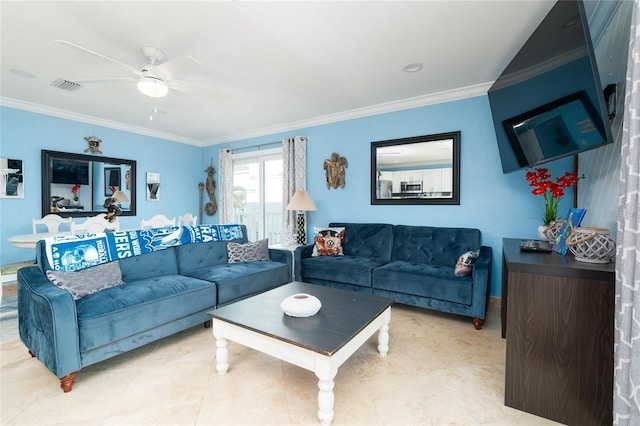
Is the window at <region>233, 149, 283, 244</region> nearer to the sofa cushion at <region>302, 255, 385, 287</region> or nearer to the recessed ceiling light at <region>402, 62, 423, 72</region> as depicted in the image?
the sofa cushion at <region>302, 255, 385, 287</region>

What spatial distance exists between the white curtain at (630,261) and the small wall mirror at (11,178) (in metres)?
5.79

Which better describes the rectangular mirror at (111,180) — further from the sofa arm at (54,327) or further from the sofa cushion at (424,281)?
the sofa cushion at (424,281)

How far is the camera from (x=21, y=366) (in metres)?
2.02

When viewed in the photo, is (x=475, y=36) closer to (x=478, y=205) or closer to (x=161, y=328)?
(x=478, y=205)

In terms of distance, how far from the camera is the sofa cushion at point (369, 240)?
3.63 m

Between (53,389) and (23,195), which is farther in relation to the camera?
(23,195)

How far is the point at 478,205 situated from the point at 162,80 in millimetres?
3447

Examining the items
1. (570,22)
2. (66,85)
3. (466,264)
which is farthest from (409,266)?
(66,85)

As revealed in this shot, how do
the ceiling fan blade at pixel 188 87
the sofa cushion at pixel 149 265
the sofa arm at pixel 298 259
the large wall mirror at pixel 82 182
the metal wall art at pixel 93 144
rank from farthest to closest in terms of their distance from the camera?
1. the metal wall art at pixel 93 144
2. the large wall mirror at pixel 82 182
3. the sofa arm at pixel 298 259
4. the sofa cushion at pixel 149 265
5. the ceiling fan blade at pixel 188 87

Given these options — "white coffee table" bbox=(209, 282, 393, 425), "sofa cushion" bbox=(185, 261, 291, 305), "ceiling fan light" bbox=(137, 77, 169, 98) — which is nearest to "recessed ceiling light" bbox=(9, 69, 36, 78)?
"ceiling fan light" bbox=(137, 77, 169, 98)

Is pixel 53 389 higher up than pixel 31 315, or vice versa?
pixel 31 315

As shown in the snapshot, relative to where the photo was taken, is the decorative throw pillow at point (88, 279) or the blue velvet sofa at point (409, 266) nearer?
the decorative throw pillow at point (88, 279)

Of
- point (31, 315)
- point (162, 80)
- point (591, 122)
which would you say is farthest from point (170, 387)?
point (591, 122)

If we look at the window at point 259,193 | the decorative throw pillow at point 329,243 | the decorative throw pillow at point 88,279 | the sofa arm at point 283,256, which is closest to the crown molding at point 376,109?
the window at point 259,193
